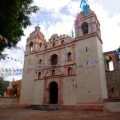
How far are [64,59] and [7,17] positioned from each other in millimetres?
12469

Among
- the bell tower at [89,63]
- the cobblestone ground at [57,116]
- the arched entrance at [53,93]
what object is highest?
the bell tower at [89,63]

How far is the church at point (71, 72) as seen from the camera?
14383 mm

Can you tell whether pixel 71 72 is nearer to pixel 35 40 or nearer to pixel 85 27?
pixel 85 27

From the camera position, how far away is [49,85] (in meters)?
17.8

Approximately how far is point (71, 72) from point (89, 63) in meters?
2.77

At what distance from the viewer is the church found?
14383mm

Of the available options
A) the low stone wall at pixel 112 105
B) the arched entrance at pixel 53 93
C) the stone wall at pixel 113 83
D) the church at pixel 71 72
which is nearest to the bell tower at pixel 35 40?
the church at pixel 71 72

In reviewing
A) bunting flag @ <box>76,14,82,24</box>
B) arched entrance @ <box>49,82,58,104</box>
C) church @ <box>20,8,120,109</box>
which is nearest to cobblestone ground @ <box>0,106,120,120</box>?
church @ <box>20,8,120,109</box>

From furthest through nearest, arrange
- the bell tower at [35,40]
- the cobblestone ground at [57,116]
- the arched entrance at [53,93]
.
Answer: the bell tower at [35,40]
the arched entrance at [53,93]
the cobblestone ground at [57,116]

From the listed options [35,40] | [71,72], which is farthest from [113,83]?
[35,40]

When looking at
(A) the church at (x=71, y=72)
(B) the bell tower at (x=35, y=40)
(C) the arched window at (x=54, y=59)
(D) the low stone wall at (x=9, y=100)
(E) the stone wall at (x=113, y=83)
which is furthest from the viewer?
(B) the bell tower at (x=35, y=40)

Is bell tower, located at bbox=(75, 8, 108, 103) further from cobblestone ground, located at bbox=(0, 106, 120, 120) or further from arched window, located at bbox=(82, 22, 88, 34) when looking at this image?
cobblestone ground, located at bbox=(0, 106, 120, 120)

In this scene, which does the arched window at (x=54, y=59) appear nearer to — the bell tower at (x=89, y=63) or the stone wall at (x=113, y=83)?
the bell tower at (x=89, y=63)

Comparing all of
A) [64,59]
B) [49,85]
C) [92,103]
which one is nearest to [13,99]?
[49,85]
